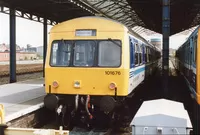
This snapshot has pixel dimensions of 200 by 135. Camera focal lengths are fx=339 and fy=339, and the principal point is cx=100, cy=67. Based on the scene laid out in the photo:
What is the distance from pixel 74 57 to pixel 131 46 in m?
1.77

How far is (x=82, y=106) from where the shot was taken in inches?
364

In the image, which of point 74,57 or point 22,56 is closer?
point 74,57

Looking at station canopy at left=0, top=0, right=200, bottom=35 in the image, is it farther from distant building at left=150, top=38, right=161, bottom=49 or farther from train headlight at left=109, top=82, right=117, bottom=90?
distant building at left=150, top=38, right=161, bottom=49

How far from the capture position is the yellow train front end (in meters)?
9.04

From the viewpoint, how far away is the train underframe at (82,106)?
879 cm

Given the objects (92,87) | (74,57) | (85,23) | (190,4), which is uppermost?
(190,4)

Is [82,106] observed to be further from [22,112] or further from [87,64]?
[22,112]

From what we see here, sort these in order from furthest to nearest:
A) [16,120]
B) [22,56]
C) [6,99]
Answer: [22,56] < [6,99] < [16,120]

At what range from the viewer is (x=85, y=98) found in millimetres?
9180

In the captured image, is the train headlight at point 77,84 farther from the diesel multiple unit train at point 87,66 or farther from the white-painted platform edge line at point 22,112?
the white-painted platform edge line at point 22,112

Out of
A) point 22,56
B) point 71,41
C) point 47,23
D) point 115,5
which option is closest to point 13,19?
point 47,23

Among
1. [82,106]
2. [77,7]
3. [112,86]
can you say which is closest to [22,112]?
[82,106]

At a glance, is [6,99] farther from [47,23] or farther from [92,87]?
[47,23]

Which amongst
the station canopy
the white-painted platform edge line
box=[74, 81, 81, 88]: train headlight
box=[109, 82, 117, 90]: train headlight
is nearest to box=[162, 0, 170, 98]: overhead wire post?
box=[109, 82, 117, 90]: train headlight
